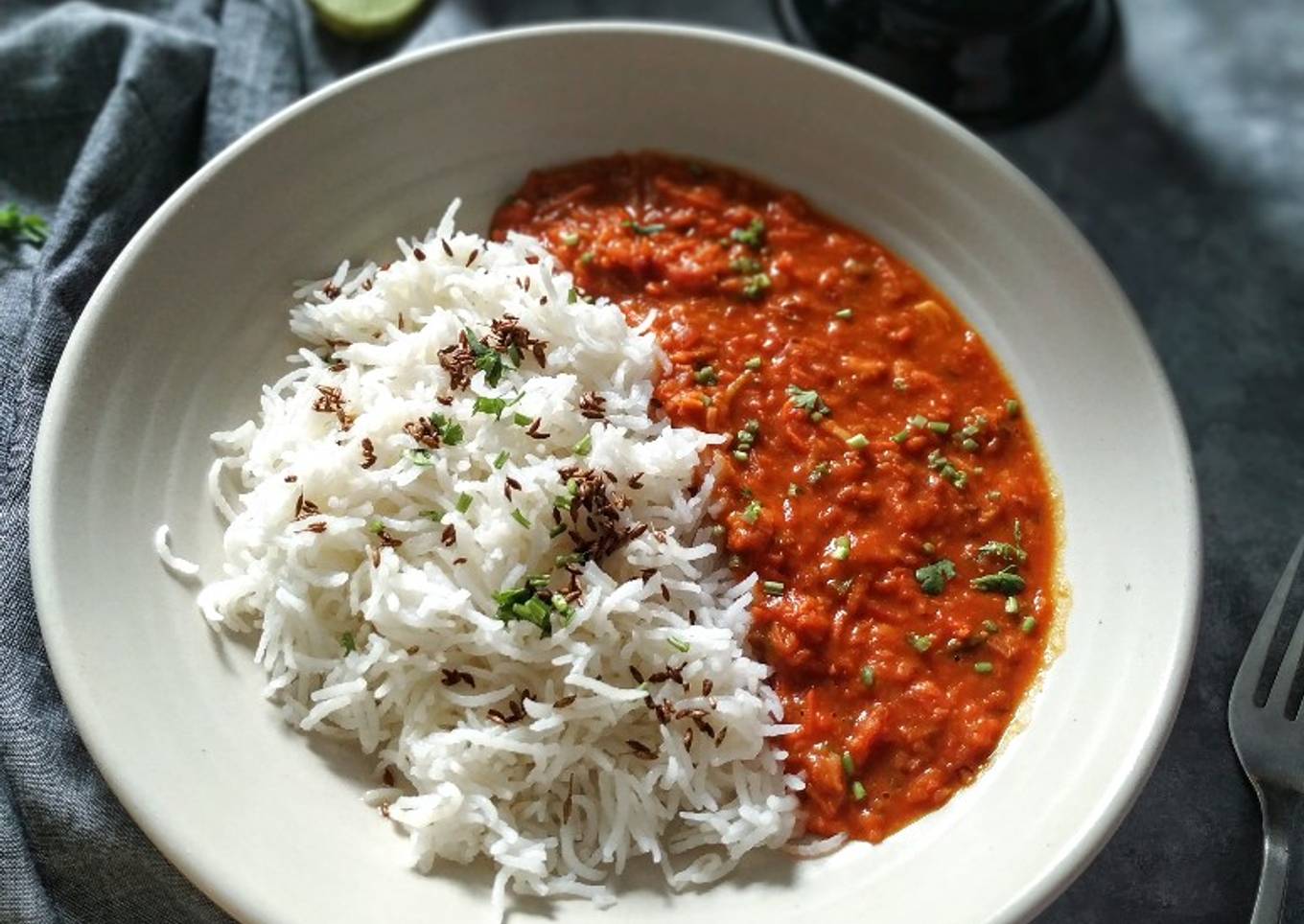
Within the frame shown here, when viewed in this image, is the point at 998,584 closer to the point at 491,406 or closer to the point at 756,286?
the point at 756,286

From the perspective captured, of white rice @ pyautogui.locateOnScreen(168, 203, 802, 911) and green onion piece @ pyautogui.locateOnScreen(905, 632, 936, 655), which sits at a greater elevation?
white rice @ pyautogui.locateOnScreen(168, 203, 802, 911)

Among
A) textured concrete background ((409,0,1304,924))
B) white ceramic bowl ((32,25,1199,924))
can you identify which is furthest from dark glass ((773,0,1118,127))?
white ceramic bowl ((32,25,1199,924))

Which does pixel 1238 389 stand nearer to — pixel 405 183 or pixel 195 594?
pixel 405 183

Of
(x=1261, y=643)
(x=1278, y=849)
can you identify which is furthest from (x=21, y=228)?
(x=1278, y=849)

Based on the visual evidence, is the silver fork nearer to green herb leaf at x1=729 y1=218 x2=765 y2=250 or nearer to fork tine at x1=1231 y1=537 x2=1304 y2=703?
fork tine at x1=1231 y1=537 x2=1304 y2=703

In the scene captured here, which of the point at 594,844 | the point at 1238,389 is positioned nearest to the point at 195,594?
the point at 594,844

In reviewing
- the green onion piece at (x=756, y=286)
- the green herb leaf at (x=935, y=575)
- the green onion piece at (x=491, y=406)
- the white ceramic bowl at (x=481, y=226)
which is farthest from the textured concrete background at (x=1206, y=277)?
the green onion piece at (x=491, y=406)
